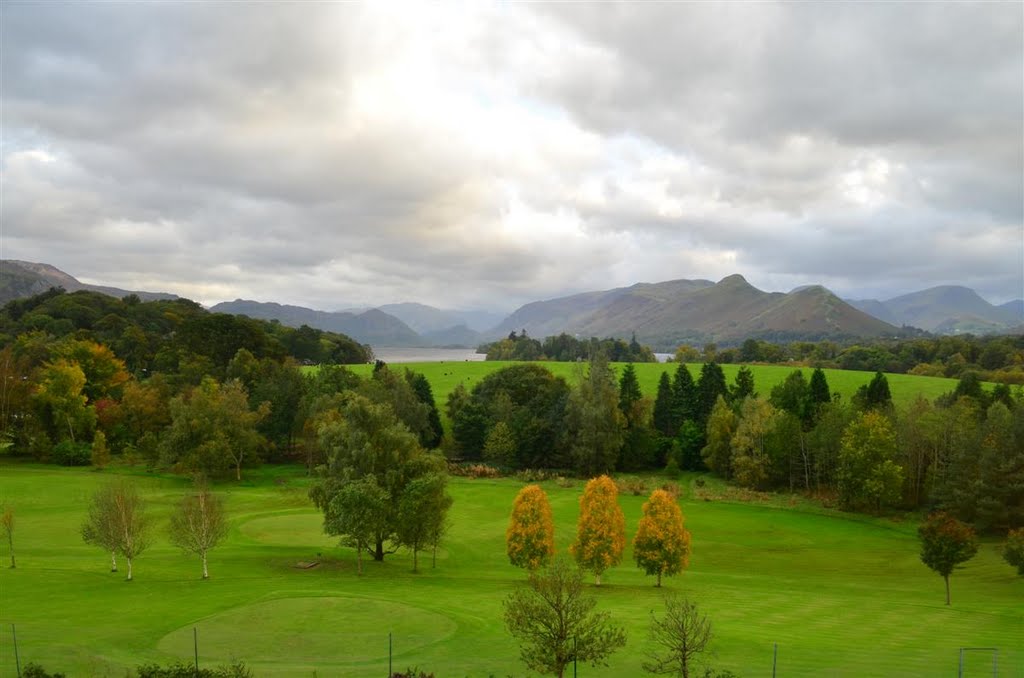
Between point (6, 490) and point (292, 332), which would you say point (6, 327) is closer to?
point (292, 332)

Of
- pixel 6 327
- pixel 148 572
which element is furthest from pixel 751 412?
pixel 6 327

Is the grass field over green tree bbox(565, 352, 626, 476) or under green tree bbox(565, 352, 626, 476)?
under

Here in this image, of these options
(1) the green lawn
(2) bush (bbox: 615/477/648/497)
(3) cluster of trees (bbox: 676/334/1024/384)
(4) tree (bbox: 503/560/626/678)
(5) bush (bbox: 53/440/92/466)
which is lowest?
(2) bush (bbox: 615/477/648/497)

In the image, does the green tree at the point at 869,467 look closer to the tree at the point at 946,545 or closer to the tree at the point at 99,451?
the tree at the point at 946,545

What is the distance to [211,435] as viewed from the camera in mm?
72625

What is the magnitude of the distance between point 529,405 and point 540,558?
5304 cm

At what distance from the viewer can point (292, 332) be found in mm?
153000

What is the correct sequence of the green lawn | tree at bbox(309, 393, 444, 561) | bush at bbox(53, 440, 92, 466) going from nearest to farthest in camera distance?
tree at bbox(309, 393, 444, 561)
bush at bbox(53, 440, 92, 466)
the green lawn

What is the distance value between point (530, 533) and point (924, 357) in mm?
136919

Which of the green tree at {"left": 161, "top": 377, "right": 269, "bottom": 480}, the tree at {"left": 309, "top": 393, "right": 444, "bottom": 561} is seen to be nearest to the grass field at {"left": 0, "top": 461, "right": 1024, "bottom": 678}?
the tree at {"left": 309, "top": 393, "right": 444, "bottom": 561}

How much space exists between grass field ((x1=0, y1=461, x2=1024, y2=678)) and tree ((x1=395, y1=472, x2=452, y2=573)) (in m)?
2.36

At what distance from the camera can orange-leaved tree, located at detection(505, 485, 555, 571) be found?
132 ft

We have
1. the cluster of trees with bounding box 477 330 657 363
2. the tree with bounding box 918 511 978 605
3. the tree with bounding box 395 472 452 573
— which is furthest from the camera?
the cluster of trees with bounding box 477 330 657 363

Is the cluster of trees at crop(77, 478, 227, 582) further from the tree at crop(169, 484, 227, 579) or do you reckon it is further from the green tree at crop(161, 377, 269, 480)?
the green tree at crop(161, 377, 269, 480)
